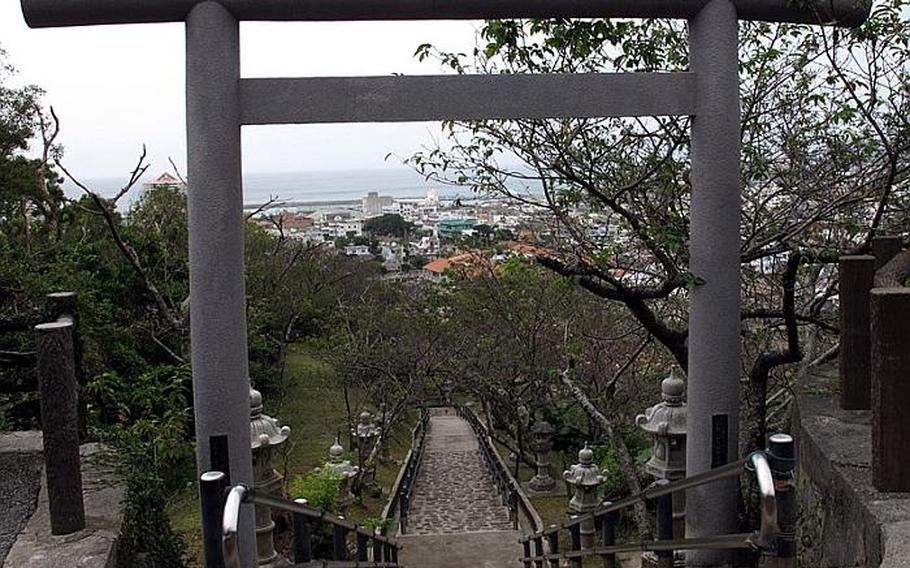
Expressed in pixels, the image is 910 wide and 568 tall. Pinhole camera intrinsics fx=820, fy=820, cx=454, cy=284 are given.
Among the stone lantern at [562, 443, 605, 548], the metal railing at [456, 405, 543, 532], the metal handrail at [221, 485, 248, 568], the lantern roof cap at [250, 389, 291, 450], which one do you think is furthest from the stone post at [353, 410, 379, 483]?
the metal handrail at [221, 485, 248, 568]

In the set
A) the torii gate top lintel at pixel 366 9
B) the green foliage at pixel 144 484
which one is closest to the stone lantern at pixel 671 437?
the torii gate top lintel at pixel 366 9

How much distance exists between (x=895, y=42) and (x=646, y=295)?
1.75 metres

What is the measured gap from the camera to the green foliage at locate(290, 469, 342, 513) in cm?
815

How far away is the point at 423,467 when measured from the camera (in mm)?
16172

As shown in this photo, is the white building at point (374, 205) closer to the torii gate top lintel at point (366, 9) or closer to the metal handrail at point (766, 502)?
the torii gate top lintel at point (366, 9)

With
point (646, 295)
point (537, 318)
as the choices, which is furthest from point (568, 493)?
point (646, 295)

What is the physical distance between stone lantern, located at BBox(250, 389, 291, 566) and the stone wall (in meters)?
2.37

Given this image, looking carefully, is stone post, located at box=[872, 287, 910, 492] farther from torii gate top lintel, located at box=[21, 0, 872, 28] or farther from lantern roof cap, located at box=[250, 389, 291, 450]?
lantern roof cap, located at box=[250, 389, 291, 450]

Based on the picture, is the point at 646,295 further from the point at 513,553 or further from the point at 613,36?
the point at 513,553

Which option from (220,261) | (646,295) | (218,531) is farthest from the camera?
(646,295)

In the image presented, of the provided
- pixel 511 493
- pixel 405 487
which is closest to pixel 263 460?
pixel 511 493

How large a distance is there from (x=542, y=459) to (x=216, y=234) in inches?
414

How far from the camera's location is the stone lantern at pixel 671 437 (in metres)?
4.03

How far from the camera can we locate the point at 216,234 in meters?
3.20
